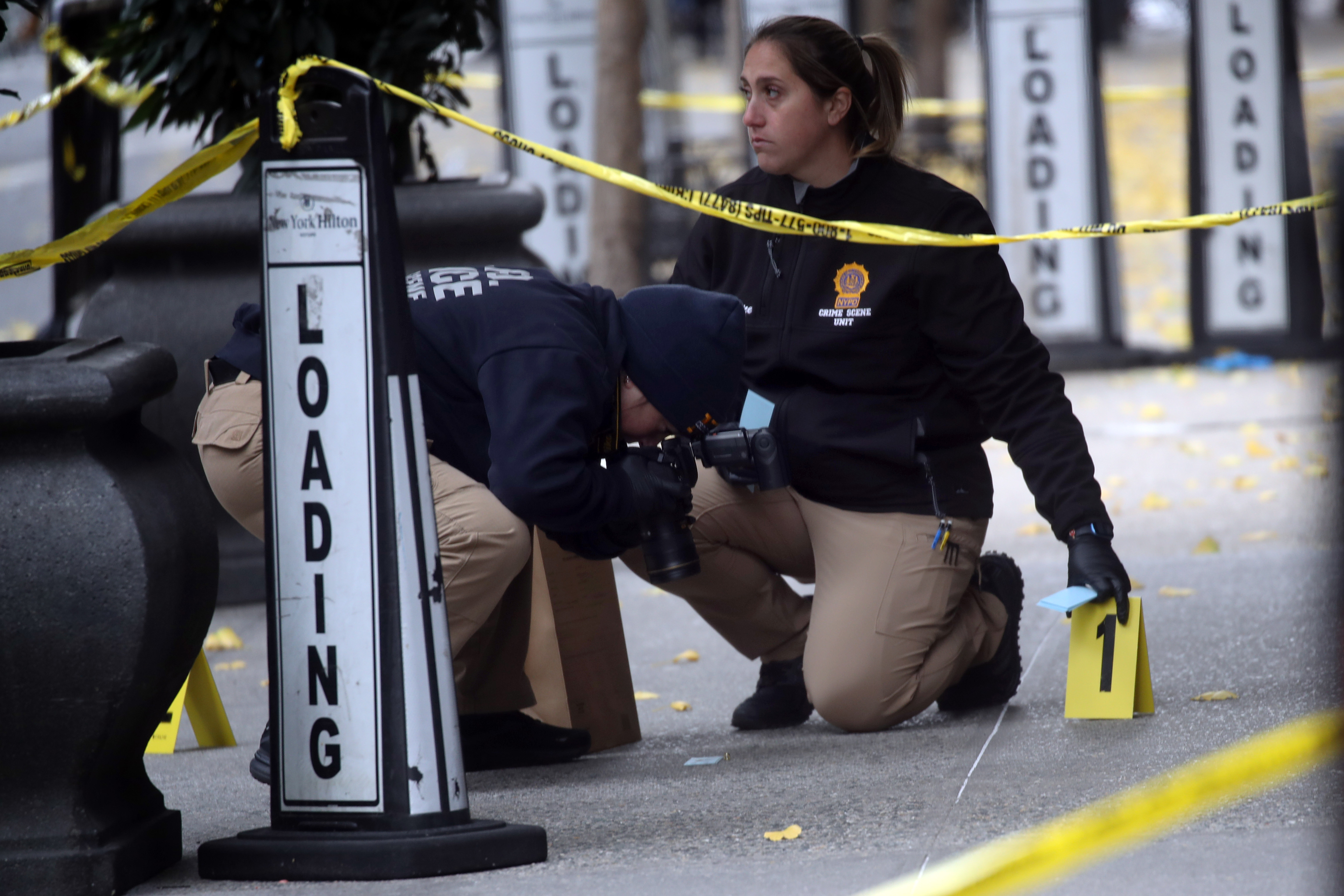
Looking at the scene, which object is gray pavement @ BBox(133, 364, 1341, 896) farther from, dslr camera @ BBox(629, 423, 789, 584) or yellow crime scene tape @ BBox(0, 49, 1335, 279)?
yellow crime scene tape @ BBox(0, 49, 1335, 279)

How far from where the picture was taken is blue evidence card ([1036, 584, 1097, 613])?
3.25 metres

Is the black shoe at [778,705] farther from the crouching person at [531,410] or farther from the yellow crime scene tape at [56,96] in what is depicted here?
the yellow crime scene tape at [56,96]

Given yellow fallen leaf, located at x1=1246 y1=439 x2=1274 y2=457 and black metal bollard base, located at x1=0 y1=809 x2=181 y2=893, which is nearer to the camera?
black metal bollard base, located at x1=0 y1=809 x2=181 y2=893

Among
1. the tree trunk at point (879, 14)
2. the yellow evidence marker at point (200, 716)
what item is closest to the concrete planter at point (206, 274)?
the yellow evidence marker at point (200, 716)

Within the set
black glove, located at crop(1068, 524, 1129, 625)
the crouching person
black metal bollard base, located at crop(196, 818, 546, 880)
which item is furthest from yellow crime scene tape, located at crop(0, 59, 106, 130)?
black glove, located at crop(1068, 524, 1129, 625)

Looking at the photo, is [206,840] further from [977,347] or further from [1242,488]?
[1242,488]

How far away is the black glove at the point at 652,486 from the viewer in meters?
3.10

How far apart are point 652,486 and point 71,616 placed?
110cm

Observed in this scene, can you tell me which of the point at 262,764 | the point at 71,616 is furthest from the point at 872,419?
the point at 71,616

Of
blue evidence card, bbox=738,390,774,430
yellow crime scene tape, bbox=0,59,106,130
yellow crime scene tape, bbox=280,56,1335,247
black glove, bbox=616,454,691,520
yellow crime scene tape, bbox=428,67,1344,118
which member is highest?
yellow crime scene tape, bbox=428,67,1344,118

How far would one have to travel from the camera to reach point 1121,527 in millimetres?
5926

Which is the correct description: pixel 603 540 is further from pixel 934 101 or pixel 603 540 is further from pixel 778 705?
pixel 934 101

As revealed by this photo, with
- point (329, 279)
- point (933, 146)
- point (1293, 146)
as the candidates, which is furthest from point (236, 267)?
point (933, 146)

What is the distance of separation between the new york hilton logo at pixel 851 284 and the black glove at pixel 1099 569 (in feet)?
2.27
